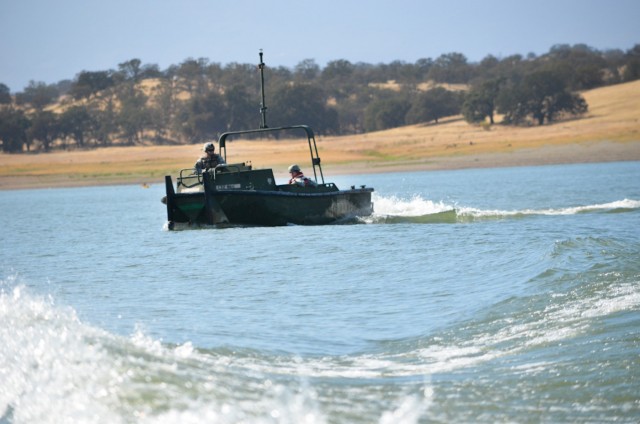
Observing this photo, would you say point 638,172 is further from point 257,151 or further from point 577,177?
point 257,151

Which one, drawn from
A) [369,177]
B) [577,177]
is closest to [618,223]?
[577,177]

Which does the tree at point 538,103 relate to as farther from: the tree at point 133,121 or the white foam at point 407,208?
the white foam at point 407,208

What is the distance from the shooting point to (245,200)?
22.1 metres

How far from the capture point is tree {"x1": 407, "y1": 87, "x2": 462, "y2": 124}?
87.9 m

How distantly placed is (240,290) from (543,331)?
4760 millimetres

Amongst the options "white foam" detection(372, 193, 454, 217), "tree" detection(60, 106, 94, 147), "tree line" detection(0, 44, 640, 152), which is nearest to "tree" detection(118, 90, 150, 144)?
"tree line" detection(0, 44, 640, 152)

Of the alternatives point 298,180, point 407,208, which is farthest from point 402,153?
point 298,180

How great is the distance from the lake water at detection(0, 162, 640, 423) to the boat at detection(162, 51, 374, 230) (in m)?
0.36

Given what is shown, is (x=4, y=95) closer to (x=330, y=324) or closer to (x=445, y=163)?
(x=445, y=163)

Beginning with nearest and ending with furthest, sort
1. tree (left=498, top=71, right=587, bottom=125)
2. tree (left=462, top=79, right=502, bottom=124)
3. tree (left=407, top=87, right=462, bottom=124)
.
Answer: tree (left=498, top=71, right=587, bottom=125)
tree (left=462, top=79, right=502, bottom=124)
tree (left=407, top=87, right=462, bottom=124)

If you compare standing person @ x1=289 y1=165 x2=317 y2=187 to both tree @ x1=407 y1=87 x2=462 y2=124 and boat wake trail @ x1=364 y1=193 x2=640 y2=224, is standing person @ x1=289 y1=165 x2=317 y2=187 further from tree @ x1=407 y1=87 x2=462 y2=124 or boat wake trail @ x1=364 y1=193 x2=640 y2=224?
tree @ x1=407 y1=87 x2=462 y2=124

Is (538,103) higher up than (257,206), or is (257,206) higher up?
(538,103)

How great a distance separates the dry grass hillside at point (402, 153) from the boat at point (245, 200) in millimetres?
28986

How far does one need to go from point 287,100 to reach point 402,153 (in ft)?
85.4
